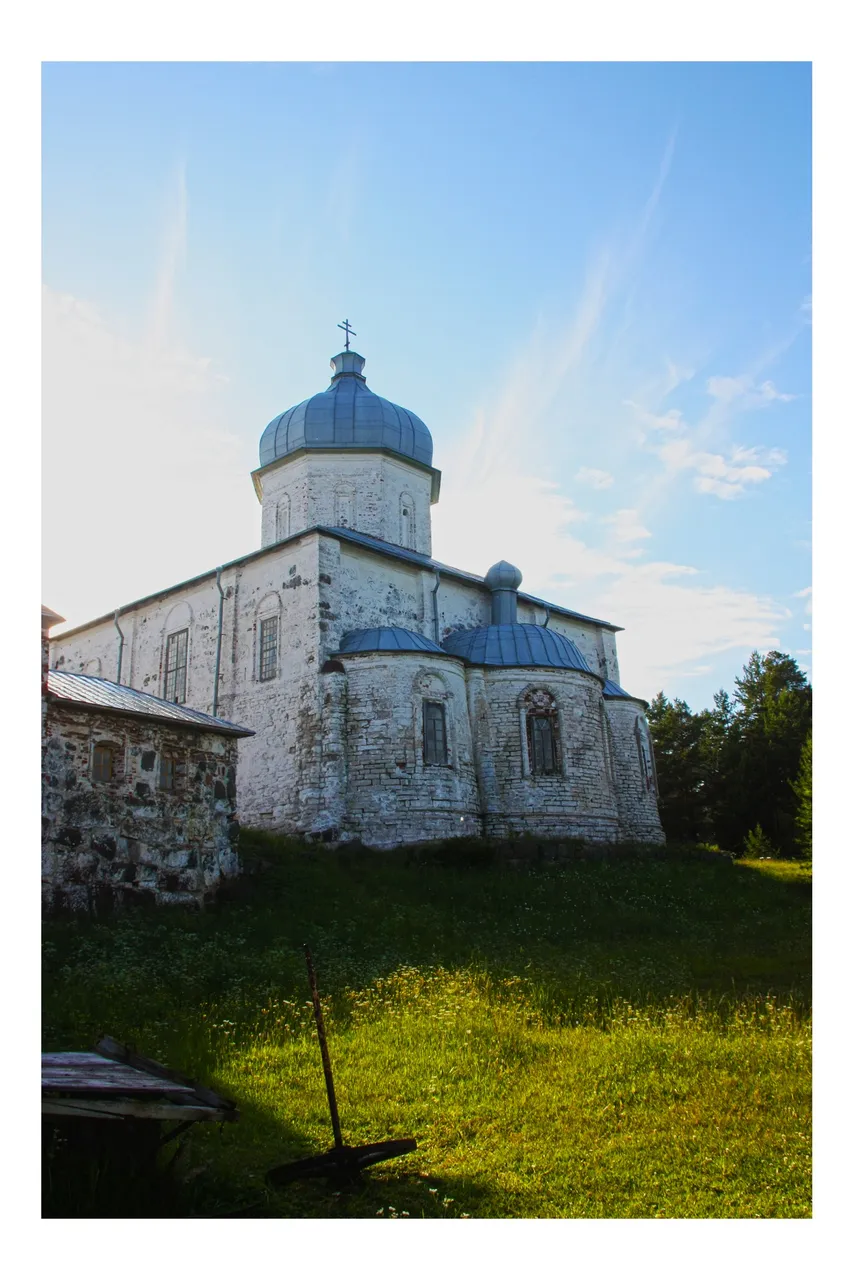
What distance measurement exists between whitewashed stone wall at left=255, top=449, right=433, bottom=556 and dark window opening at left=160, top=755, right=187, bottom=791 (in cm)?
1118

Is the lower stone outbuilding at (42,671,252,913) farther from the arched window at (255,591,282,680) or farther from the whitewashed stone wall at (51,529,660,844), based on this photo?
the arched window at (255,591,282,680)

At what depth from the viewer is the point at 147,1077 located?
608cm

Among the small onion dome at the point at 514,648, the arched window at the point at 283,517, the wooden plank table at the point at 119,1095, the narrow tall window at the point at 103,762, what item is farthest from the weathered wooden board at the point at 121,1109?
the arched window at the point at 283,517

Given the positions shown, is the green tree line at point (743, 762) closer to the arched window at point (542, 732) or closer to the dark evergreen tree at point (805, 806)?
the dark evergreen tree at point (805, 806)

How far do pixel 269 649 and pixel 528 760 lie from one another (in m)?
6.25

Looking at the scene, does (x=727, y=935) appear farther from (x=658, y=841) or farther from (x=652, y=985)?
(x=658, y=841)

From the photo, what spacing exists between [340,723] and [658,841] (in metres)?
9.08

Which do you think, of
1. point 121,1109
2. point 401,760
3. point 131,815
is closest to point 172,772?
point 131,815

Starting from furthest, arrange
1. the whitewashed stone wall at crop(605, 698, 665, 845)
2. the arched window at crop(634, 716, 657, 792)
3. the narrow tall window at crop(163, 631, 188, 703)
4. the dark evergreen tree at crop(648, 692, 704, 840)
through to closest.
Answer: the dark evergreen tree at crop(648, 692, 704, 840)
the arched window at crop(634, 716, 657, 792)
the whitewashed stone wall at crop(605, 698, 665, 845)
the narrow tall window at crop(163, 631, 188, 703)

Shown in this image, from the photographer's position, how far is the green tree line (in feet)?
112

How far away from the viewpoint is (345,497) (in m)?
26.0

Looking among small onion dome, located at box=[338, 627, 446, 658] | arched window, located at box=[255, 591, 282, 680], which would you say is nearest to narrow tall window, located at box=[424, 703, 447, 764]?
small onion dome, located at box=[338, 627, 446, 658]

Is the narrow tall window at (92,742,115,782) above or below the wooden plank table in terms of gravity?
above

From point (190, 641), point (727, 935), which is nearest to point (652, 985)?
point (727, 935)
